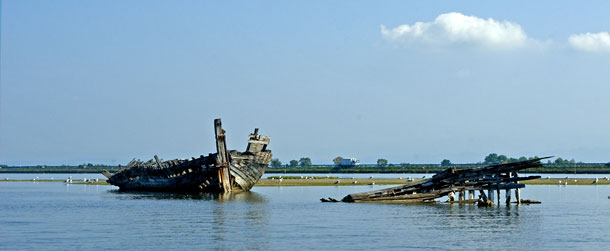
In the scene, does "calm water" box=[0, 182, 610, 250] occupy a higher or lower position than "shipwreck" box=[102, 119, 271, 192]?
lower

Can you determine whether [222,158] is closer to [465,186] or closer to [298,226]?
[465,186]

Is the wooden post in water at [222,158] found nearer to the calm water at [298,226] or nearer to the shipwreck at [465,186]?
the calm water at [298,226]

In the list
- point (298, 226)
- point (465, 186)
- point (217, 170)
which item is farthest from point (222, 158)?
point (298, 226)

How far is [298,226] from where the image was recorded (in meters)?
40.9

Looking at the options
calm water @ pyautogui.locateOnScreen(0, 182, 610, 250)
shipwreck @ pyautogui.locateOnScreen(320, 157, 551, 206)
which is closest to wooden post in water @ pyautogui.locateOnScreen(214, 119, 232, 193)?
calm water @ pyautogui.locateOnScreen(0, 182, 610, 250)

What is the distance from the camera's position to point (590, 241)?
114 ft

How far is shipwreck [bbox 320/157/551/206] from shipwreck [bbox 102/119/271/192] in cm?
1610

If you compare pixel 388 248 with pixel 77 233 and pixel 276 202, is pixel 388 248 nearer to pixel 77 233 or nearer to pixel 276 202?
pixel 77 233

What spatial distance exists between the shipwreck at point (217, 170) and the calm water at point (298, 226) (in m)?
10.1

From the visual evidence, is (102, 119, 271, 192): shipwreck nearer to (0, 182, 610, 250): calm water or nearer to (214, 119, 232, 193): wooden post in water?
(214, 119, 232, 193): wooden post in water

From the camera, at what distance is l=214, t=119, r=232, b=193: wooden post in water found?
68562mm

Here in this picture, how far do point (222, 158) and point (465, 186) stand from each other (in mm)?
22875

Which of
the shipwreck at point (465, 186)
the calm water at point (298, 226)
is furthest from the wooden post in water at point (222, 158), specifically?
the shipwreck at point (465, 186)

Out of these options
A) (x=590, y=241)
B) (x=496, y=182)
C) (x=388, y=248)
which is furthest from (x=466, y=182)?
(x=388, y=248)
